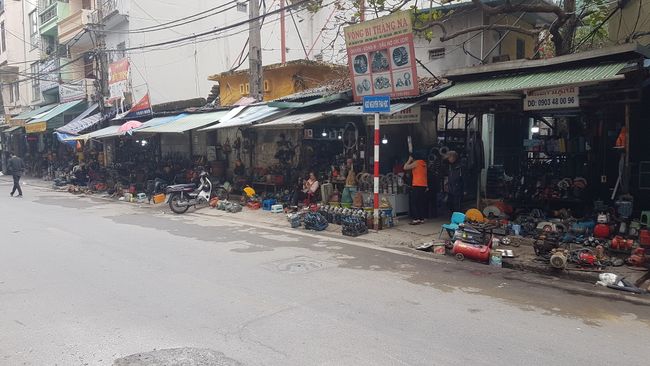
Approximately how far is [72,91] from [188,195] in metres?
19.5

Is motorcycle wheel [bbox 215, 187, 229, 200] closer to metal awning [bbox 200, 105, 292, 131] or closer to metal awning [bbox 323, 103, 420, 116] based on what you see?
metal awning [bbox 200, 105, 292, 131]

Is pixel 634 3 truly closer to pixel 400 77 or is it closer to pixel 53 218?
pixel 400 77

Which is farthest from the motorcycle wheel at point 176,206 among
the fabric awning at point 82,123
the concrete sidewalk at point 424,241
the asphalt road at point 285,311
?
the fabric awning at point 82,123

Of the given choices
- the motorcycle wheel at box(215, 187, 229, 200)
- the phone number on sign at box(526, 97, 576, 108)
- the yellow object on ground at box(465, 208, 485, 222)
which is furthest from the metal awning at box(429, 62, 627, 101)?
the motorcycle wheel at box(215, 187, 229, 200)

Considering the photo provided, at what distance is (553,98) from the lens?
29.9 ft

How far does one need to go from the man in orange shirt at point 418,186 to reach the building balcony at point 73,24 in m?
23.1

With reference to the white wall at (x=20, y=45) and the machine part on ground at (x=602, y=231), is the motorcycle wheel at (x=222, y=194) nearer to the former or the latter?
the machine part on ground at (x=602, y=231)

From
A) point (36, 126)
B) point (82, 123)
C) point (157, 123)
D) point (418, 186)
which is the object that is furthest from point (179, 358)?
point (36, 126)

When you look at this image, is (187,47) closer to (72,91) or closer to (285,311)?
(72,91)

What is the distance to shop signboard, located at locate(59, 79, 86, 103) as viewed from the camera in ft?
96.3

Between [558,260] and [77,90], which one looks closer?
[558,260]

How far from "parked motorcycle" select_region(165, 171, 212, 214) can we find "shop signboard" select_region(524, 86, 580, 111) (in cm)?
1047

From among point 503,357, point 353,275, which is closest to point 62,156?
point 353,275

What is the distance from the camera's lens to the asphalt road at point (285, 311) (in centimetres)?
449
